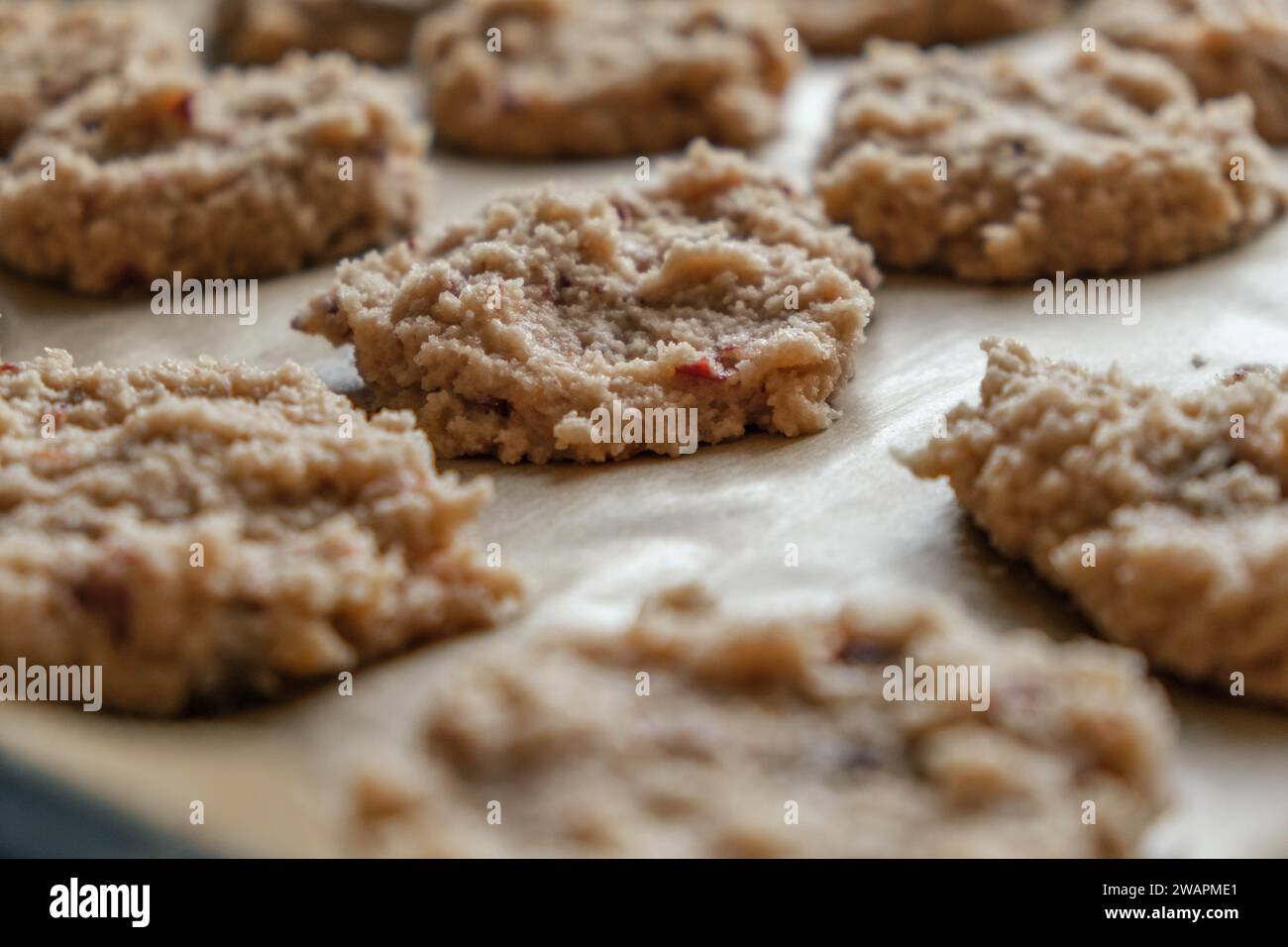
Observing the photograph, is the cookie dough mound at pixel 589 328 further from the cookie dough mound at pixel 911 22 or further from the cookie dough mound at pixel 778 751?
the cookie dough mound at pixel 911 22

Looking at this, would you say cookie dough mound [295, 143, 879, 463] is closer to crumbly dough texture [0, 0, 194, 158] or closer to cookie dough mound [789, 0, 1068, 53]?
crumbly dough texture [0, 0, 194, 158]

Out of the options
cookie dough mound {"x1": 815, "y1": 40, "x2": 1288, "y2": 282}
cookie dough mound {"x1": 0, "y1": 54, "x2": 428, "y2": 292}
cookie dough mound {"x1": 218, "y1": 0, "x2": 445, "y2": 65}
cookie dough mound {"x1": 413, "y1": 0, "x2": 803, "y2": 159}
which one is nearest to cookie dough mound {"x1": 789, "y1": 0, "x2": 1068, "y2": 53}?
cookie dough mound {"x1": 413, "y1": 0, "x2": 803, "y2": 159}

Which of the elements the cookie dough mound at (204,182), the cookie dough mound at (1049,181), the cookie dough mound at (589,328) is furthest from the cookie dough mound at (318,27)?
the cookie dough mound at (589,328)

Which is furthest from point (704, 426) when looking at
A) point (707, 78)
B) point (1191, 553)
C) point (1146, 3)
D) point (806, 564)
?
point (1146, 3)

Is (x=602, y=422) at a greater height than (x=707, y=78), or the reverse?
(x=707, y=78)

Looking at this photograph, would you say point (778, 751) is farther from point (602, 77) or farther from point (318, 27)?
point (318, 27)

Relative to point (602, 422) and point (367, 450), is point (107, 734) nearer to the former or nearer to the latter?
point (367, 450)
